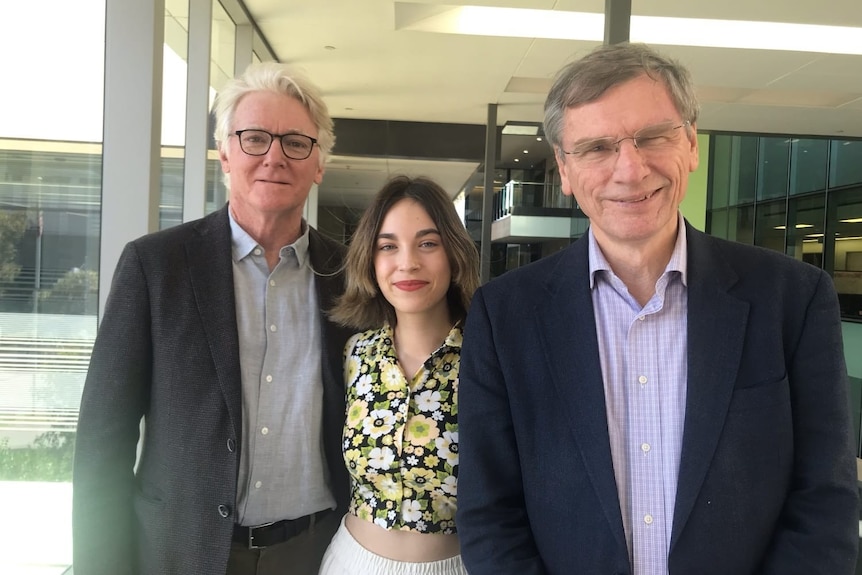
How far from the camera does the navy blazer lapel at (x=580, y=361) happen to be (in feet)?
4.31

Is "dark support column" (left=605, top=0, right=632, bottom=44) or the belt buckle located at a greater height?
"dark support column" (left=605, top=0, right=632, bottom=44)

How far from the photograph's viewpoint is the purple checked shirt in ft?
4.35

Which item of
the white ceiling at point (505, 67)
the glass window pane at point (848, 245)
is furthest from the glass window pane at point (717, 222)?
the white ceiling at point (505, 67)

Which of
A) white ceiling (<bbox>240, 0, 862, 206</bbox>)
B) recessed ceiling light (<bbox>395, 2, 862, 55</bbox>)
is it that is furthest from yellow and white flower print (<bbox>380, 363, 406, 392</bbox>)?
recessed ceiling light (<bbox>395, 2, 862, 55</bbox>)

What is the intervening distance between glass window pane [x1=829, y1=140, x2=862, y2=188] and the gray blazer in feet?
37.6

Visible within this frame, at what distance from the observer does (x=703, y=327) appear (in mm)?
1370

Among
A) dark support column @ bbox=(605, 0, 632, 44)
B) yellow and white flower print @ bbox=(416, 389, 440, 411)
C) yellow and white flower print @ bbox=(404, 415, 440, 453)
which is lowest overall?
yellow and white flower print @ bbox=(404, 415, 440, 453)

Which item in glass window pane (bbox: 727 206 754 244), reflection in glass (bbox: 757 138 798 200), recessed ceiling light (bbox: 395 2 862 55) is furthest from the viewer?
glass window pane (bbox: 727 206 754 244)

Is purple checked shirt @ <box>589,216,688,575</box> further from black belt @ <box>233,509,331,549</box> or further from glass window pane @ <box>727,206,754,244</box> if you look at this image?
glass window pane @ <box>727,206,754,244</box>

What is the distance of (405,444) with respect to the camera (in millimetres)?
1729

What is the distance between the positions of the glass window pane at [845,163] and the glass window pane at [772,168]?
916 millimetres

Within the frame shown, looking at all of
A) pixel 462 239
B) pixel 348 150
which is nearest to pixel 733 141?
pixel 348 150

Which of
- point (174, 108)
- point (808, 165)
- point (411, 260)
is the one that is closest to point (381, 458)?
point (411, 260)

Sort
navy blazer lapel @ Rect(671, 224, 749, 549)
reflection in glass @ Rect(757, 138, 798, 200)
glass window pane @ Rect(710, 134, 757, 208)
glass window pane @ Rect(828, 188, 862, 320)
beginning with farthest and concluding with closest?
1. glass window pane @ Rect(710, 134, 757, 208)
2. reflection in glass @ Rect(757, 138, 798, 200)
3. glass window pane @ Rect(828, 188, 862, 320)
4. navy blazer lapel @ Rect(671, 224, 749, 549)
